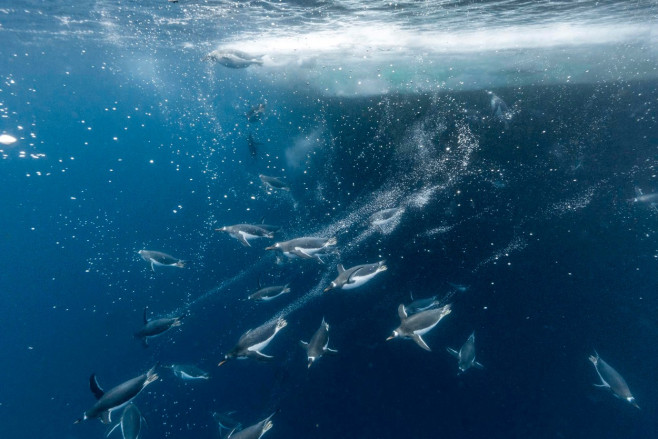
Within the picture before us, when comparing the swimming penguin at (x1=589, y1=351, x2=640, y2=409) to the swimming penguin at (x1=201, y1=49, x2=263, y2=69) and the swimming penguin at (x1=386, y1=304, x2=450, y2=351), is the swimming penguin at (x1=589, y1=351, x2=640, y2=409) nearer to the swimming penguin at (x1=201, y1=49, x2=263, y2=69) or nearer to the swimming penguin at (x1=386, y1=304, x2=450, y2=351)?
the swimming penguin at (x1=386, y1=304, x2=450, y2=351)

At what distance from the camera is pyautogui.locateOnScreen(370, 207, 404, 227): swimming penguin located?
8141 mm

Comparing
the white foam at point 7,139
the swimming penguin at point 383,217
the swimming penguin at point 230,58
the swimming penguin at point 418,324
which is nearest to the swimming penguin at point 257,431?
the swimming penguin at point 418,324

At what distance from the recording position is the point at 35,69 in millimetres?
22578

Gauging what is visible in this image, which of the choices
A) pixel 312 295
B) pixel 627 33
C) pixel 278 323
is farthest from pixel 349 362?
pixel 627 33

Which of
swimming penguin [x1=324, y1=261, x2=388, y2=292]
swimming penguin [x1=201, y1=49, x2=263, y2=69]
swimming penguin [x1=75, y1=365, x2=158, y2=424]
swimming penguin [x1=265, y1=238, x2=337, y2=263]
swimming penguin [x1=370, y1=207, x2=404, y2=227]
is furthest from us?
swimming penguin [x1=201, y1=49, x2=263, y2=69]

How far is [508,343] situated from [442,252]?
2.55 meters

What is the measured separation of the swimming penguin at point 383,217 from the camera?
8.14 meters

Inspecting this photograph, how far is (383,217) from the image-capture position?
8180 mm

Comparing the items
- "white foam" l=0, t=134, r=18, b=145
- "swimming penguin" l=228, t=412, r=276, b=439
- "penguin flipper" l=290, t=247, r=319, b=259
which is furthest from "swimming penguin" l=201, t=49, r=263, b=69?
"white foam" l=0, t=134, r=18, b=145

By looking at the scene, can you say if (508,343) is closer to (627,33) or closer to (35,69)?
(627,33)

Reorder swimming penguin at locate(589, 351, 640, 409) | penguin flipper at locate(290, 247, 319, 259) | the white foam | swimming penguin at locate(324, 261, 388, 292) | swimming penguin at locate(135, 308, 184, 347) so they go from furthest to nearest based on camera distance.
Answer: the white foam, swimming penguin at locate(135, 308, 184, 347), penguin flipper at locate(290, 247, 319, 259), swimming penguin at locate(324, 261, 388, 292), swimming penguin at locate(589, 351, 640, 409)

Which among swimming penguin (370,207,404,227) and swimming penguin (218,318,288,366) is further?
swimming penguin (370,207,404,227)

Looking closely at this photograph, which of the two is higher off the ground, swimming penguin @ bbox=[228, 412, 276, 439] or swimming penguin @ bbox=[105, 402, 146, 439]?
swimming penguin @ bbox=[228, 412, 276, 439]

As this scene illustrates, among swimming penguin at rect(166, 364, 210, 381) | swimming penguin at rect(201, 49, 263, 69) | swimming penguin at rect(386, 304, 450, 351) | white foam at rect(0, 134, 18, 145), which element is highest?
swimming penguin at rect(201, 49, 263, 69)
